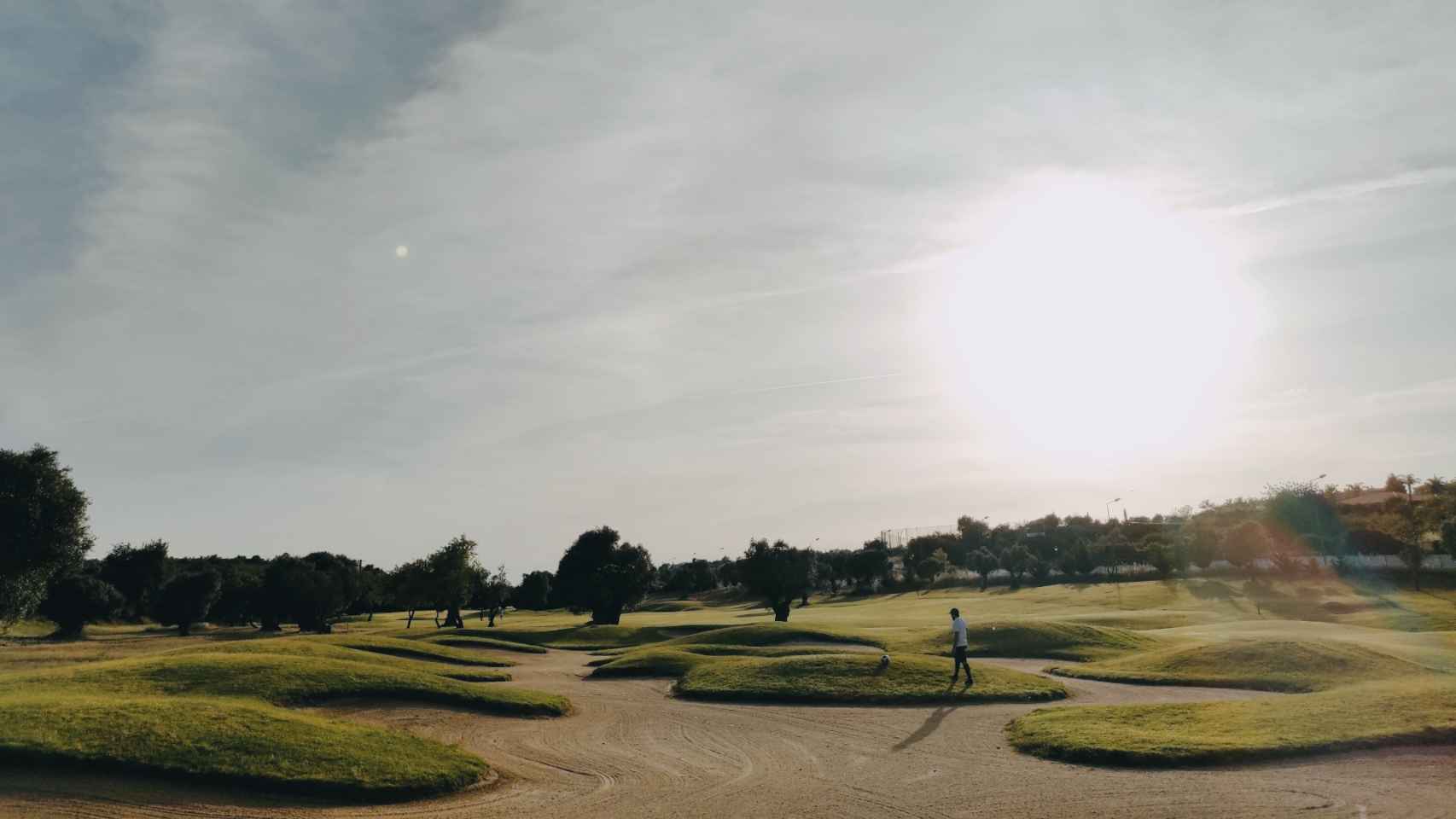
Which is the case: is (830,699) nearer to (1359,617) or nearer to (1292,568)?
(1359,617)

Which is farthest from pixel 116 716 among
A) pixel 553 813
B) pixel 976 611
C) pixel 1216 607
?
pixel 1216 607

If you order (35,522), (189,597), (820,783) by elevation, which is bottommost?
(820,783)

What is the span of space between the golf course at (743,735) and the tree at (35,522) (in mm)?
6508

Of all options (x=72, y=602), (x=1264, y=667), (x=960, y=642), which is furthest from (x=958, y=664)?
(x=72, y=602)

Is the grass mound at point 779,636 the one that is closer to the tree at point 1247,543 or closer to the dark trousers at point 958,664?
the dark trousers at point 958,664

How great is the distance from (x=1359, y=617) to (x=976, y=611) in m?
30.9

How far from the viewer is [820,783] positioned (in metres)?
19.8

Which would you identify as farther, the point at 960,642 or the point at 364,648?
the point at 364,648

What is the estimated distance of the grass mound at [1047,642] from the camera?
45.5 metres

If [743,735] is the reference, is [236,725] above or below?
above

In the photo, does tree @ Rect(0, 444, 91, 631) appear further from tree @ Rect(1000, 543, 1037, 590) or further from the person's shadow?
tree @ Rect(1000, 543, 1037, 590)

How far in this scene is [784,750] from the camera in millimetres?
23547

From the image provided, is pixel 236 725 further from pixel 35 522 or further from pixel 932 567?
pixel 932 567

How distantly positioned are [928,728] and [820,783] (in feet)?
23.6
